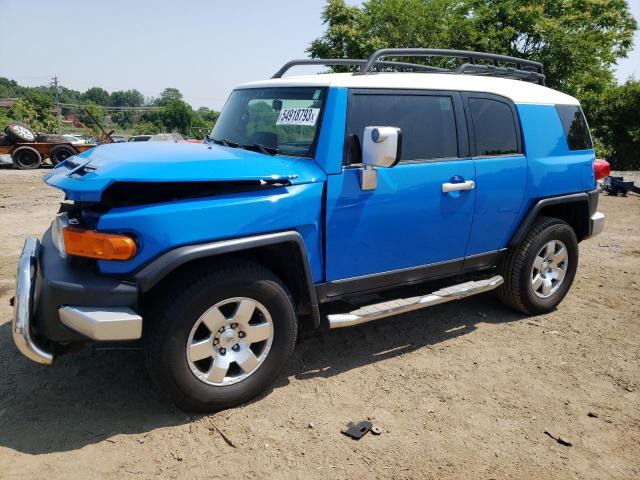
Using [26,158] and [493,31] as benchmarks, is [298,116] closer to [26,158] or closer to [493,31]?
[493,31]

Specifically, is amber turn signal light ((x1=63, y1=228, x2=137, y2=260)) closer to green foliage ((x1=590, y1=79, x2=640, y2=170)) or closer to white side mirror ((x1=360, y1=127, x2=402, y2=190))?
white side mirror ((x1=360, y1=127, x2=402, y2=190))

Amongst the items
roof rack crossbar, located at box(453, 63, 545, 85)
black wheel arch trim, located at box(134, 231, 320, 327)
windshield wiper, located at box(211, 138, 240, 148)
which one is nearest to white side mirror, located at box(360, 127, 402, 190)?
black wheel arch trim, located at box(134, 231, 320, 327)

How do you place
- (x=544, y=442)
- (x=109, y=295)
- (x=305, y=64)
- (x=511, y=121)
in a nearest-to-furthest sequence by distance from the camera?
(x=109, y=295) < (x=544, y=442) < (x=511, y=121) < (x=305, y=64)

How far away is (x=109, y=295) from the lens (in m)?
2.55

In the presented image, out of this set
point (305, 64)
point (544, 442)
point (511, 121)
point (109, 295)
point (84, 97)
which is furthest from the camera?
point (84, 97)

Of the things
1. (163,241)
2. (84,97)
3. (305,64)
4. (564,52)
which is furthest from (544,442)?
(84,97)

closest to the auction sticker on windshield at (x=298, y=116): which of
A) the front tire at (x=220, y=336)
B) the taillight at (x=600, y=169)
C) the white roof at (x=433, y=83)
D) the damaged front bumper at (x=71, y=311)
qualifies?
the white roof at (x=433, y=83)

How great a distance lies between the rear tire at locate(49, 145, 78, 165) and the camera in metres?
17.9

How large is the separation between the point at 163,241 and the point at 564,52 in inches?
713

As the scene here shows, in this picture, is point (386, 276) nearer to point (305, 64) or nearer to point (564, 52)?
point (305, 64)

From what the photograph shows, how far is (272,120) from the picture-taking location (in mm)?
3543

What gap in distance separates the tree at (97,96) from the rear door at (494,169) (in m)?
154

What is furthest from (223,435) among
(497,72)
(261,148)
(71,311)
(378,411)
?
(497,72)

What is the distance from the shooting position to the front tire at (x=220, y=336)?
2695 mm
